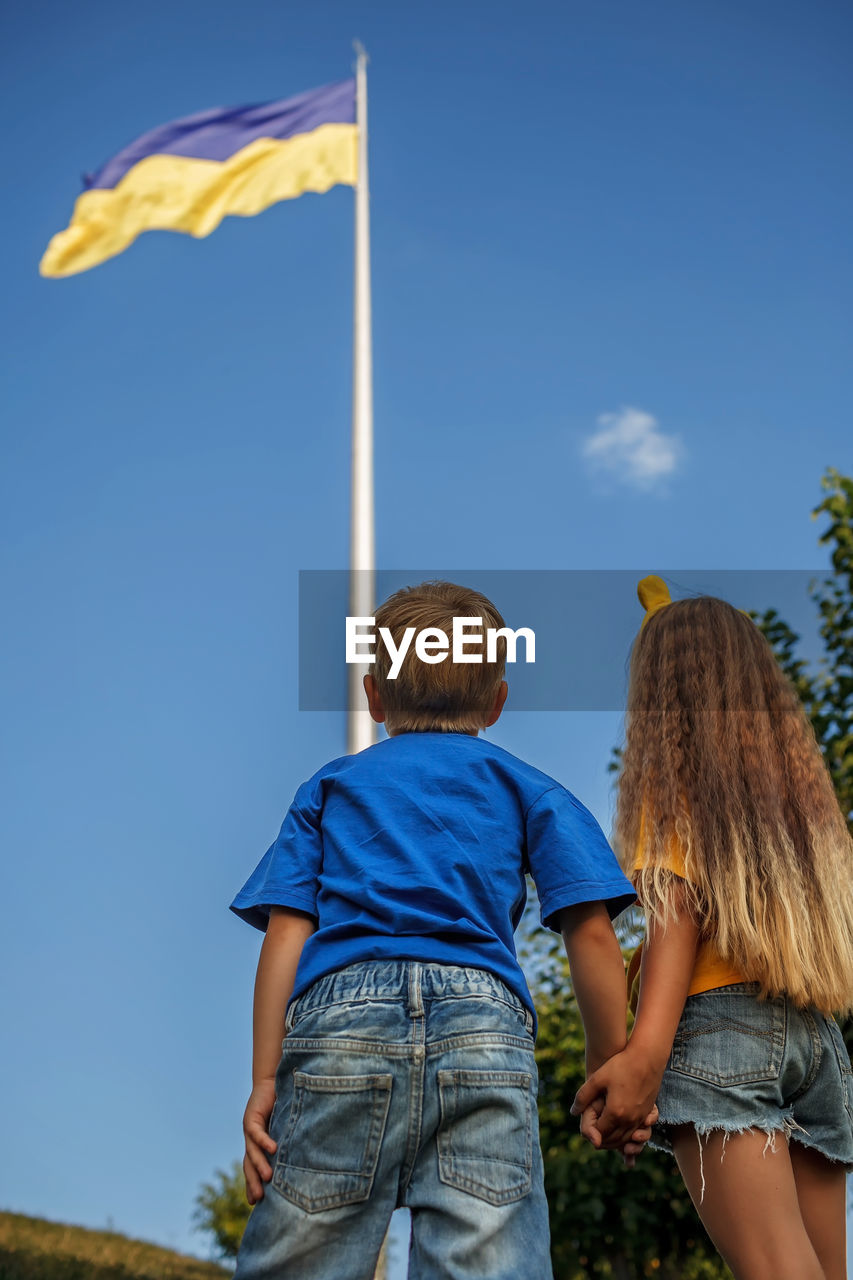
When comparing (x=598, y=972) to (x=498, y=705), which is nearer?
(x=598, y=972)

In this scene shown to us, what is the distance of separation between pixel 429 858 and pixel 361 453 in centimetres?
A: 739

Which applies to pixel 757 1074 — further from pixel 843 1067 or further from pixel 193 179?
pixel 193 179

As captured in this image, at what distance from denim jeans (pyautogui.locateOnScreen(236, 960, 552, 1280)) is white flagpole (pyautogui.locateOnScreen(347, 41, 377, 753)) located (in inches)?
157

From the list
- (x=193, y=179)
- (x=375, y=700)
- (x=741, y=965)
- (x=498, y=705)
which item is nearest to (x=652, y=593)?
(x=498, y=705)

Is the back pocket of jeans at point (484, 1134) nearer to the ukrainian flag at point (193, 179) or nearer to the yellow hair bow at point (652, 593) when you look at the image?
the yellow hair bow at point (652, 593)

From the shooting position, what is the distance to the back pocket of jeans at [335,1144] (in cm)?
203

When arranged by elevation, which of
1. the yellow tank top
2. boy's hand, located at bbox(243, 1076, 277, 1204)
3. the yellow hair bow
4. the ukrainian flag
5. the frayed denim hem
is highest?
the ukrainian flag

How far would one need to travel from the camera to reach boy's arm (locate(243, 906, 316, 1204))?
218 cm

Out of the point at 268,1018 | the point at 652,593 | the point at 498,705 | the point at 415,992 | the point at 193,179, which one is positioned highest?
the point at 193,179

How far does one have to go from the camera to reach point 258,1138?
2.18 meters

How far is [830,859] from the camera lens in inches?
105

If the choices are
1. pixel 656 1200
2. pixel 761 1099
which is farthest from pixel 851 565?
pixel 761 1099

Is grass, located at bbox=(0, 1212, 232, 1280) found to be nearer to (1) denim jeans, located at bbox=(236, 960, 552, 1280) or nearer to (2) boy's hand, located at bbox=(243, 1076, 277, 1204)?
(2) boy's hand, located at bbox=(243, 1076, 277, 1204)

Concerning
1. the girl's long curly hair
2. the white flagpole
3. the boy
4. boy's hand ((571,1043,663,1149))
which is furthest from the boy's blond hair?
the white flagpole
